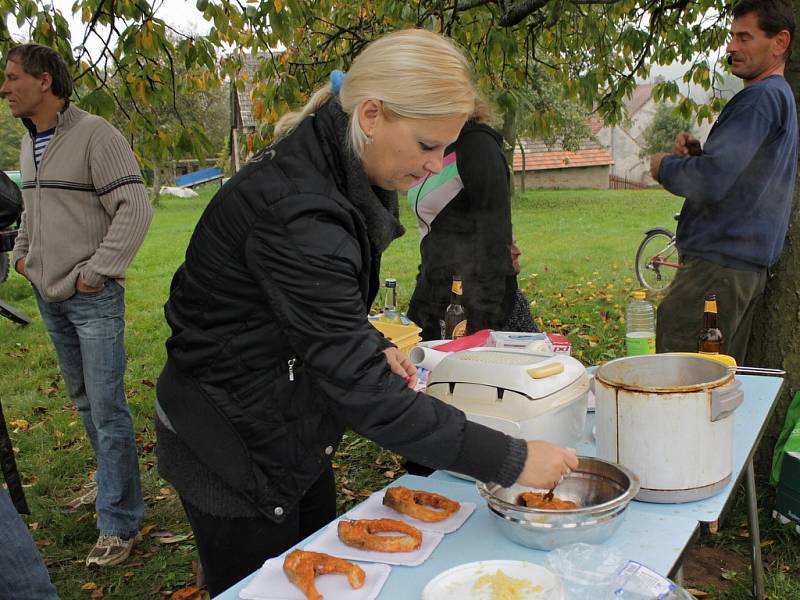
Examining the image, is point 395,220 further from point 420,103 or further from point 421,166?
point 420,103

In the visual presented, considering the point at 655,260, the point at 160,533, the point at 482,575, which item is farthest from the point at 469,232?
the point at 655,260

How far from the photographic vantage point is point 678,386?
176 centimetres

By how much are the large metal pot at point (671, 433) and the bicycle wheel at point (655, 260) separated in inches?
265

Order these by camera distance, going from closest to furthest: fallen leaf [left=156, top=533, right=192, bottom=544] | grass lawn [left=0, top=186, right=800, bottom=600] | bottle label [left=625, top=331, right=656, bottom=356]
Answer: bottle label [left=625, top=331, right=656, bottom=356], grass lawn [left=0, top=186, right=800, bottom=600], fallen leaf [left=156, top=533, right=192, bottom=544]

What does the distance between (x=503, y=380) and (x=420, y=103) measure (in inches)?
25.7

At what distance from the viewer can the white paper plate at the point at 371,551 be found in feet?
4.71

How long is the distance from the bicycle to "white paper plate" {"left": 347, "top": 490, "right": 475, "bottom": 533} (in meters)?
6.93

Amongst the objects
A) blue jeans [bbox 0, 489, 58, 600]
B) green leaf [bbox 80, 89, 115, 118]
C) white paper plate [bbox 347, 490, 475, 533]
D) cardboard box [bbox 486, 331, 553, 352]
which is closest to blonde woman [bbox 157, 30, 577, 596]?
white paper plate [bbox 347, 490, 475, 533]

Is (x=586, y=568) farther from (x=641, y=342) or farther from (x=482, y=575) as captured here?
(x=641, y=342)

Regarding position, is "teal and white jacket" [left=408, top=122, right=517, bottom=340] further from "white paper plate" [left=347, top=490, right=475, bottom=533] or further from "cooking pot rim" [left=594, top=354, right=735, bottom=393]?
"white paper plate" [left=347, top=490, right=475, bottom=533]

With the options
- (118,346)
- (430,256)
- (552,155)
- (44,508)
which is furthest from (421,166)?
(552,155)

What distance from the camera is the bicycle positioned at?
27.0ft

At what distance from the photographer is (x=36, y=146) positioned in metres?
3.18

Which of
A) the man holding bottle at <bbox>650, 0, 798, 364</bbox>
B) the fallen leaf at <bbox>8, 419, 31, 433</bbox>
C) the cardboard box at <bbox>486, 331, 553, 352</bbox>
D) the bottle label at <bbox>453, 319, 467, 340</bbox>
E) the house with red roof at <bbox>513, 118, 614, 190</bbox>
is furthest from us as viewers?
the house with red roof at <bbox>513, 118, 614, 190</bbox>
